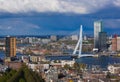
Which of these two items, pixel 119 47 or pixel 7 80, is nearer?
pixel 7 80

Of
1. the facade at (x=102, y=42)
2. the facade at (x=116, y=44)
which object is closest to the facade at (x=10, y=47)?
the facade at (x=102, y=42)

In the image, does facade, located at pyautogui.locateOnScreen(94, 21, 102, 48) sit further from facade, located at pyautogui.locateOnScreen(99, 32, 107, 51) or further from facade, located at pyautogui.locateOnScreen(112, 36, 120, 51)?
facade, located at pyautogui.locateOnScreen(112, 36, 120, 51)

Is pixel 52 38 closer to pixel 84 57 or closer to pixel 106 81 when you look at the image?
pixel 84 57

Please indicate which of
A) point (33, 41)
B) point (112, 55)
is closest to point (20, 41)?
point (33, 41)

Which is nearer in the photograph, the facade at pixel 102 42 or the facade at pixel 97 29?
the facade at pixel 102 42

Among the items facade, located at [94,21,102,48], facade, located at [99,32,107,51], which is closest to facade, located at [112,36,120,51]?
facade, located at [99,32,107,51]

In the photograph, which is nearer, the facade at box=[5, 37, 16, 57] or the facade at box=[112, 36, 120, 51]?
the facade at box=[5, 37, 16, 57]

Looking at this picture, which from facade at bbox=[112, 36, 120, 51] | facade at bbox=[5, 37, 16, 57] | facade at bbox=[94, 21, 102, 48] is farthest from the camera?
facade at bbox=[94, 21, 102, 48]

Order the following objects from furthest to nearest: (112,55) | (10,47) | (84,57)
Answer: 1. (112,55)
2. (84,57)
3. (10,47)

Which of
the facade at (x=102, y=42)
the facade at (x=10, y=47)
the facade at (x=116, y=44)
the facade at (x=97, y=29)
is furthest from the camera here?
the facade at (x=97, y=29)

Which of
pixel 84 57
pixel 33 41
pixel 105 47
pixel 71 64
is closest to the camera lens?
pixel 71 64

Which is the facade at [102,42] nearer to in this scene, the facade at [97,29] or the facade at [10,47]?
the facade at [97,29]
